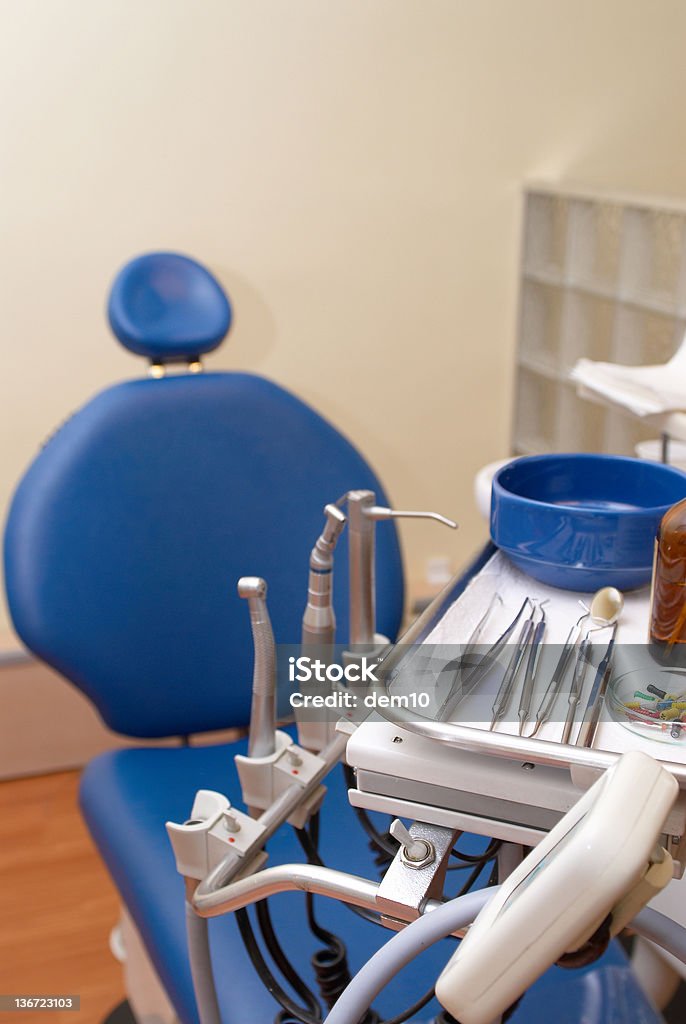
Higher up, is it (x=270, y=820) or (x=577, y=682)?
(x=577, y=682)

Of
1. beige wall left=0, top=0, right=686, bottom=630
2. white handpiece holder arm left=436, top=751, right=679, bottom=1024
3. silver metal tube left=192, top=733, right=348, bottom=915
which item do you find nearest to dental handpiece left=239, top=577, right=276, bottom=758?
silver metal tube left=192, top=733, right=348, bottom=915

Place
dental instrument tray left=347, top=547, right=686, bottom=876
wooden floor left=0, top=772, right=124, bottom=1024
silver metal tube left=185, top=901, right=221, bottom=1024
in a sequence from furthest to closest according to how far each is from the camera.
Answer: wooden floor left=0, top=772, right=124, bottom=1024 < silver metal tube left=185, top=901, right=221, bottom=1024 < dental instrument tray left=347, top=547, right=686, bottom=876

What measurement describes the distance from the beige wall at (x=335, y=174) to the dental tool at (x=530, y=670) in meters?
1.79

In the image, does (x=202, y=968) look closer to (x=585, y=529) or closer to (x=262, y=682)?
(x=262, y=682)

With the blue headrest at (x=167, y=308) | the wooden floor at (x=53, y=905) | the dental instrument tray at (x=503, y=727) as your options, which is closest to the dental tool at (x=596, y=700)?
the dental instrument tray at (x=503, y=727)

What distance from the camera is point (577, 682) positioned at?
30.1 inches

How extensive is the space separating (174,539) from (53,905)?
2.88ft

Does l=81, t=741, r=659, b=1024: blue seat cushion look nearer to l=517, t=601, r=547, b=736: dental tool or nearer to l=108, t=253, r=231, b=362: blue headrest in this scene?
l=517, t=601, r=547, b=736: dental tool

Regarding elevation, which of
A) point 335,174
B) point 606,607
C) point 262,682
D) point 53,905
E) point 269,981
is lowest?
point 53,905

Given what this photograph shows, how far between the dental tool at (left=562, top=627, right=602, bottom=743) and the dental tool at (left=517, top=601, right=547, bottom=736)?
3 centimetres

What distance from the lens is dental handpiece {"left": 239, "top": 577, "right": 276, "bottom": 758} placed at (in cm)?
92

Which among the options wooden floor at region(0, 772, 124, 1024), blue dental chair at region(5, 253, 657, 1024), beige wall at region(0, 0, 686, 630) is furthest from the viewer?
beige wall at region(0, 0, 686, 630)

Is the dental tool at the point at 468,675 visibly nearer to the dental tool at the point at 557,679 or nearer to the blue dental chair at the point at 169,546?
the dental tool at the point at 557,679
